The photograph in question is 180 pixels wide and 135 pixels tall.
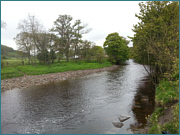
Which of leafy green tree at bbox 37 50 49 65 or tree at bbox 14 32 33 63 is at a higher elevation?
tree at bbox 14 32 33 63

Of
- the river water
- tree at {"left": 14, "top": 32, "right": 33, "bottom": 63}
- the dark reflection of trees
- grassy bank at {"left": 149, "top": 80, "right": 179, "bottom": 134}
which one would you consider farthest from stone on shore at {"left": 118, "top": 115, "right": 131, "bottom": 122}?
tree at {"left": 14, "top": 32, "right": 33, "bottom": 63}

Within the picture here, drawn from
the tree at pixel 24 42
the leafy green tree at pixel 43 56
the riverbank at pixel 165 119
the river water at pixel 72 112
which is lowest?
the river water at pixel 72 112

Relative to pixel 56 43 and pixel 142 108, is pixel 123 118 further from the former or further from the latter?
pixel 56 43

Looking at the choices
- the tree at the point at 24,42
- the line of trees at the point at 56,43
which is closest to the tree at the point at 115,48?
the line of trees at the point at 56,43

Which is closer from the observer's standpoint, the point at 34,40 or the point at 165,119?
the point at 165,119

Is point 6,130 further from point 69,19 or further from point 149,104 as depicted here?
point 69,19

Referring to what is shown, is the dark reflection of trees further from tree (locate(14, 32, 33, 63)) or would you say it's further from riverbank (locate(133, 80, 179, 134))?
tree (locate(14, 32, 33, 63))

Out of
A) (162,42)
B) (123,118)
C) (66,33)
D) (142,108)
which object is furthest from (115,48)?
(123,118)

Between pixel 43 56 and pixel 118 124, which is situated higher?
pixel 43 56

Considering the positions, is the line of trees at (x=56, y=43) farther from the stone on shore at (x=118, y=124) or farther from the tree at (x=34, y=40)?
the stone on shore at (x=118, y=124)

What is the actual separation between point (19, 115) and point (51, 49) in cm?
3340

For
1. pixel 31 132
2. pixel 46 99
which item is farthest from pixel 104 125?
pixel 46 99

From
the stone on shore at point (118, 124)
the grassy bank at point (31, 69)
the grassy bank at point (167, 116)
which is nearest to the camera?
the grassy bank at point (167, 116)

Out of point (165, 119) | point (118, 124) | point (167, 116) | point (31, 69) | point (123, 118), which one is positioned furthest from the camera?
point (31, 69)
